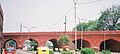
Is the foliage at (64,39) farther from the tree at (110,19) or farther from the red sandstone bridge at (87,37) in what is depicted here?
the tree at (110,19)

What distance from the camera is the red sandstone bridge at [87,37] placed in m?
57.2

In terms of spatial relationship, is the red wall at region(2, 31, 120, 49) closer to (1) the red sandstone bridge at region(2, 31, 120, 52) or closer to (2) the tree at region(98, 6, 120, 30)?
(1) the red sandstone bridge at region(2, 31, 120, 52)

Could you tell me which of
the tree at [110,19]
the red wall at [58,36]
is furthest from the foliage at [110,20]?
the red wall at [58,36]

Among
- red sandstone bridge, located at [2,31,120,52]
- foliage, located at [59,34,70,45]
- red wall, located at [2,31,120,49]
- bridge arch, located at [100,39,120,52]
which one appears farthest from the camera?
bridge arch, located at [100,39,120,52]

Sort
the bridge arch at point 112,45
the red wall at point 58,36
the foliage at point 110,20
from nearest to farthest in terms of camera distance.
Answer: the red wall at point 58,36 → the bridge arch at point 112,45 → the foliage at point 110,20

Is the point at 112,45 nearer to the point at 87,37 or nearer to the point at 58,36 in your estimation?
the point at 87,37

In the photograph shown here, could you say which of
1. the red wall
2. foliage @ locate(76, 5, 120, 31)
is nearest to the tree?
foliage @ locate(76, 5, 120, 31)

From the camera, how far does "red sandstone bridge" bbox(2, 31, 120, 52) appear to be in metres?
57.2

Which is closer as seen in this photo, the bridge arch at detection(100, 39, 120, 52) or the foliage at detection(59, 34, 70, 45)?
the foliage at detection(59, 34, 70, 45)

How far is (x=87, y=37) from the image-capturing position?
59.7 meters

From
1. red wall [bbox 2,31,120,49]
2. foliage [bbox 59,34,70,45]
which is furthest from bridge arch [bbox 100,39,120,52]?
foliage [bbox 59,34,70,45]

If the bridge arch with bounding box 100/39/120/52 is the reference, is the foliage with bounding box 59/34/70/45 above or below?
above

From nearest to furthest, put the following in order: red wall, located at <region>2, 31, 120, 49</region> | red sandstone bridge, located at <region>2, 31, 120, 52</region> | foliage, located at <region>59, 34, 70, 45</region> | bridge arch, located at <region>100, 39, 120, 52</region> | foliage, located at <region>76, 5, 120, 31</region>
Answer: foliage, located at <region>59, 34, 70, 45</region>
red wall, located at <region>2, 31, 120, 49</region>
red sandstone bridge, located at <region>2, 31, 120, 52</region>
bridge arch, located at <region>100, 39, 120, 52</region>
foliage, located at <region>76, 5, 120, 31</region>

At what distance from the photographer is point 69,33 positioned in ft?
202
